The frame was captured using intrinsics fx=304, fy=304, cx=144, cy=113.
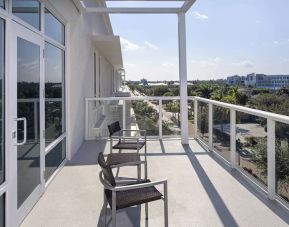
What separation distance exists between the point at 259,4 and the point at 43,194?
24.8ft

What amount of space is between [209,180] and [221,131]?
4.39 feet

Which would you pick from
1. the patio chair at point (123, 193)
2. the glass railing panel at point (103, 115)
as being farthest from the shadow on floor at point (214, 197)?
the glass railing panel at point (103, 115)

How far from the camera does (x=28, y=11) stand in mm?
3262

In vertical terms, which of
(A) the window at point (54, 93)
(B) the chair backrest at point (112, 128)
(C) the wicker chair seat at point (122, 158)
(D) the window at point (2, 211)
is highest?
(A) the window at point (54, 93)

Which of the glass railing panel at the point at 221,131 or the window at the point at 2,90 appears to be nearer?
the window at the point at 2,90

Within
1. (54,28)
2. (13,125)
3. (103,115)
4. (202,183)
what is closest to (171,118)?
(103,115)

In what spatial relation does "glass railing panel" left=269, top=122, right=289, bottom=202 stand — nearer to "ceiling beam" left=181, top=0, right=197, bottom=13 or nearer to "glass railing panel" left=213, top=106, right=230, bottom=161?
"glass railing panel" left=213, top=106, right=230, bottom=161

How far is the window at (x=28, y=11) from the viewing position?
9.47 ft

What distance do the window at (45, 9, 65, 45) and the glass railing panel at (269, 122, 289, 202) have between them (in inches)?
123

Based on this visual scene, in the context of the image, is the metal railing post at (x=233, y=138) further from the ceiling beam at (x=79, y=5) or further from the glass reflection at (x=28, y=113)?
the ceiling beam at (x=79, y=5)

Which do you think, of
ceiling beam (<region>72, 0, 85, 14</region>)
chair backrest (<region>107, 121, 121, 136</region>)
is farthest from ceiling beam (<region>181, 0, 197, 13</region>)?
chair backrest (<region>107, 121, 121, 136</region>)

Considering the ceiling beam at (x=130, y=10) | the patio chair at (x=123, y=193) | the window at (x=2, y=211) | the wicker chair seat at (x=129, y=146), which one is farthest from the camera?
the ceiling beam at (x=130, y=10)

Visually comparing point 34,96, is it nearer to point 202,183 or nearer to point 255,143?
point 202,183

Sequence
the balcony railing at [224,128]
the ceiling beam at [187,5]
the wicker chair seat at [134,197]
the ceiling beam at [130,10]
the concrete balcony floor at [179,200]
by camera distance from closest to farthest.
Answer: the wicker chair seat at [134,197]
the concrete balcony floor at [179,200]
the balcony railing at [224,128]
the ceiling beam at [187,5]
the ceiling beam at [130,10]
